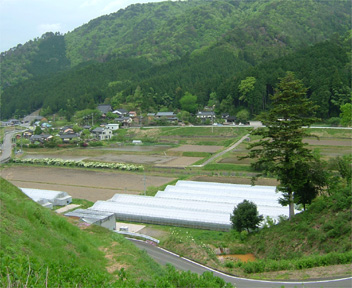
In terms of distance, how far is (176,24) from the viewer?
14300cm

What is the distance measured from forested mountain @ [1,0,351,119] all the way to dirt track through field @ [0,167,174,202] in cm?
3432

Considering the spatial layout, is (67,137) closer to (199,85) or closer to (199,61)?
(199,85)

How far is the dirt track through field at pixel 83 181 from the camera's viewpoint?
27.6m

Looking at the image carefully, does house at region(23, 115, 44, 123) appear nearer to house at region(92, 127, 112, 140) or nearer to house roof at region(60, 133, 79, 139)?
house roof at region(60, 133, 79, 139)

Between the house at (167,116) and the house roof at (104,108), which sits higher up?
the house roof at (104,108)

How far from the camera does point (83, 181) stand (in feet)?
103

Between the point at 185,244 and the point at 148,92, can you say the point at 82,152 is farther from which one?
the point at 185,244

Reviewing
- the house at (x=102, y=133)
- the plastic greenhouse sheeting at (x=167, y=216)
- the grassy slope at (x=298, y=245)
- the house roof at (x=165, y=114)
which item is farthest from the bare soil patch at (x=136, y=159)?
the grassy slope at (x=298, y=245)

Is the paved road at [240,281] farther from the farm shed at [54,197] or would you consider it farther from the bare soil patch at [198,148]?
the bare soil patch at [198,148]

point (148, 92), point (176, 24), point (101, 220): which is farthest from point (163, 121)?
point (176, 24)

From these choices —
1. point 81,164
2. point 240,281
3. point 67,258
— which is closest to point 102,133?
point 81,164

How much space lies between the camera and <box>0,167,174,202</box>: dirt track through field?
2757 cm

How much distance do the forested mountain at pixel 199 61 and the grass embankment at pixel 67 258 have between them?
1920 inches

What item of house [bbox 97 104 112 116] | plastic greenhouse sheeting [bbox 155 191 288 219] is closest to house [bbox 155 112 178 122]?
house [bbox 97 104 112 116]
